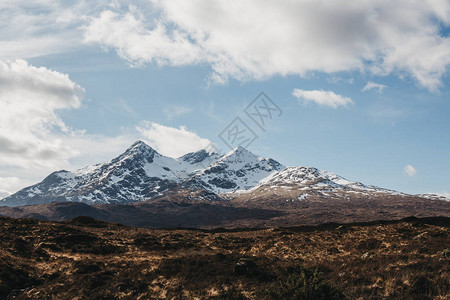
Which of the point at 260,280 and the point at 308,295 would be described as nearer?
the point at 308,295

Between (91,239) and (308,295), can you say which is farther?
(91,239)

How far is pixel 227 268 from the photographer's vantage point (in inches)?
915

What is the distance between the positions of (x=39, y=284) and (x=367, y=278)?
23.7 m

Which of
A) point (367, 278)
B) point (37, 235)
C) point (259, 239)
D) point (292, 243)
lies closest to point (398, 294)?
point (367, 278)

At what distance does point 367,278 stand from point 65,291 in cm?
2031

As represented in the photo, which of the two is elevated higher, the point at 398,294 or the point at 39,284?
the point at 398,294

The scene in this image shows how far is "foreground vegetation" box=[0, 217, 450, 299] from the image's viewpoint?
55.6 ft

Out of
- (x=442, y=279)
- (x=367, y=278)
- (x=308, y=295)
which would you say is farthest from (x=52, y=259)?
(x=442, y=279)

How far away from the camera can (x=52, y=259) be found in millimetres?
28344

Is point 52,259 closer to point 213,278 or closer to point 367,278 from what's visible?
point 213,278

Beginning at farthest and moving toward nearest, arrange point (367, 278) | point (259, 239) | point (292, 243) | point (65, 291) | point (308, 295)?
point (259, 239) → point (292, 243) → point (65, 291) → point (367, 278) → point (308, 295)

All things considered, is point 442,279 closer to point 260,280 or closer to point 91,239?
point 260,280

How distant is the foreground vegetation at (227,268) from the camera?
16.9 metres

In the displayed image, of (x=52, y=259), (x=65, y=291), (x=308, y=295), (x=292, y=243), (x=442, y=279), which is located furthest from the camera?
(x=292, y=243)
